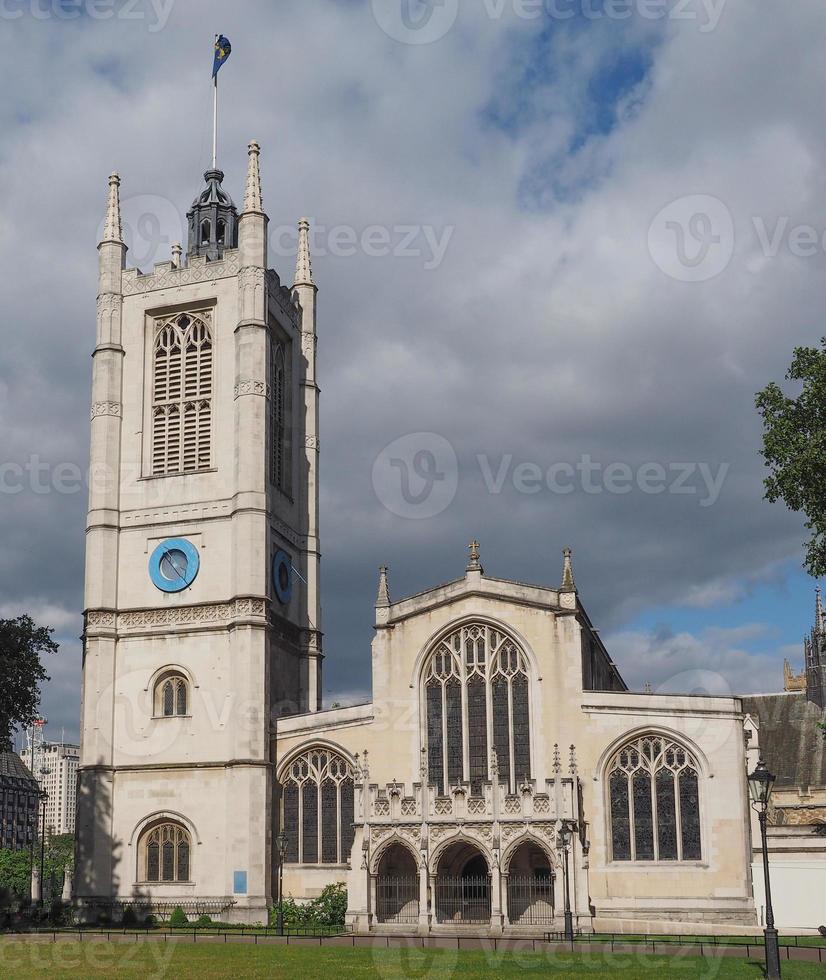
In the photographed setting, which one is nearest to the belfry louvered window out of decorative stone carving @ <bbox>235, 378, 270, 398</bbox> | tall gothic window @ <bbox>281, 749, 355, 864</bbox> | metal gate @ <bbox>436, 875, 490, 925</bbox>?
decorative stone carving @ <bbox>235, 378, 270, 398</bbox>

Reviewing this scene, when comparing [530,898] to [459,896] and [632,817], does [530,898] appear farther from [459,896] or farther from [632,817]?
[632,817]

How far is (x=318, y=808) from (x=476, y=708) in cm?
790

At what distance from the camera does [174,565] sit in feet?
176

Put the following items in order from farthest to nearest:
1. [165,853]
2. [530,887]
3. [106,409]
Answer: [106,409] → [165,853] → [530,887]

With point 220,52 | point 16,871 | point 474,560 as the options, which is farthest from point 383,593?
point 16,871

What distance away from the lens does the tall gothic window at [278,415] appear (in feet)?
187

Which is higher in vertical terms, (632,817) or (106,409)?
(106,409)

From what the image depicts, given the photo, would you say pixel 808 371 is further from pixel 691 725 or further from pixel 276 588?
pixel 276 588

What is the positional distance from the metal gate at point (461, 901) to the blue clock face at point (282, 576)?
1539 centimetres

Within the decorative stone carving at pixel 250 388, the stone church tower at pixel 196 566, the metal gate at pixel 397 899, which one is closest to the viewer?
the metal gate at pixel 397 899

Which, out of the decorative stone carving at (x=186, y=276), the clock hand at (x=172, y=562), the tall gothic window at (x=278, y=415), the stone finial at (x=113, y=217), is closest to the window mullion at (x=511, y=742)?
the clock hand at (x=172, y=562)

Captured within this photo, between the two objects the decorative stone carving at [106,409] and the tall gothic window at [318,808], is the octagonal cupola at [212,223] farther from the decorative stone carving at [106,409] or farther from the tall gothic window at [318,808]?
the tall gothic window at [318,808]

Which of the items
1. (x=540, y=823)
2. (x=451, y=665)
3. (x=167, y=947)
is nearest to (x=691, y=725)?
(x=540, y=823)

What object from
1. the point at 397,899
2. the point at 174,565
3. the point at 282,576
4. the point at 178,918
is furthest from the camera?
the point at 282,576
